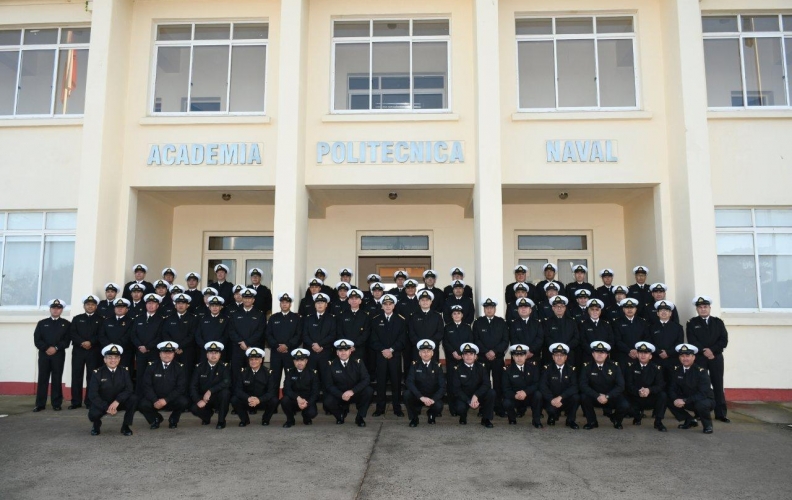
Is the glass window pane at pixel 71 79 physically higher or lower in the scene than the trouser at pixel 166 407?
higher

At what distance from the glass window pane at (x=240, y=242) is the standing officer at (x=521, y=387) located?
22.1 ft

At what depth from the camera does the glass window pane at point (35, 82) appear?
468 inches

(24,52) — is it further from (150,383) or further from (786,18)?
(786,18)

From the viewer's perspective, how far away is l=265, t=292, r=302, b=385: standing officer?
905 centimetres

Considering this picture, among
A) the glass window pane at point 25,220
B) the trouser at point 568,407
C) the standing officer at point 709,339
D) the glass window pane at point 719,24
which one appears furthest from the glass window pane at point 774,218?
the glass window pane at point 25,220

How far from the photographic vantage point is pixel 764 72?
11.4 meters

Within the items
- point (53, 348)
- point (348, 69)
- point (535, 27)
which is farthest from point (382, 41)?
point (53, 348)

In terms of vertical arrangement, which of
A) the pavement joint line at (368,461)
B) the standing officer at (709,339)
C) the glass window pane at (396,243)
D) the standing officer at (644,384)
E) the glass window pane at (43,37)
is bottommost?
the pavement joint line at (368,461)

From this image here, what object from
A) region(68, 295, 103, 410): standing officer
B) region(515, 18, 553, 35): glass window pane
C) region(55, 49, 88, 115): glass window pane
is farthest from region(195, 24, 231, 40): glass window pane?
region(515, 18, 553, 35): glass window pane

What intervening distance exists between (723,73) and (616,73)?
202 cm

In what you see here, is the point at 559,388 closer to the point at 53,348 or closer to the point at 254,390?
the point at 254,390

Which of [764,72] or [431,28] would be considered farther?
[431,28]

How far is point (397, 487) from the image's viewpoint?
5395 mm

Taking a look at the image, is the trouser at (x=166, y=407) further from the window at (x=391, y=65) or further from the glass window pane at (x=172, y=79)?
the window at (x=391, y=65)
